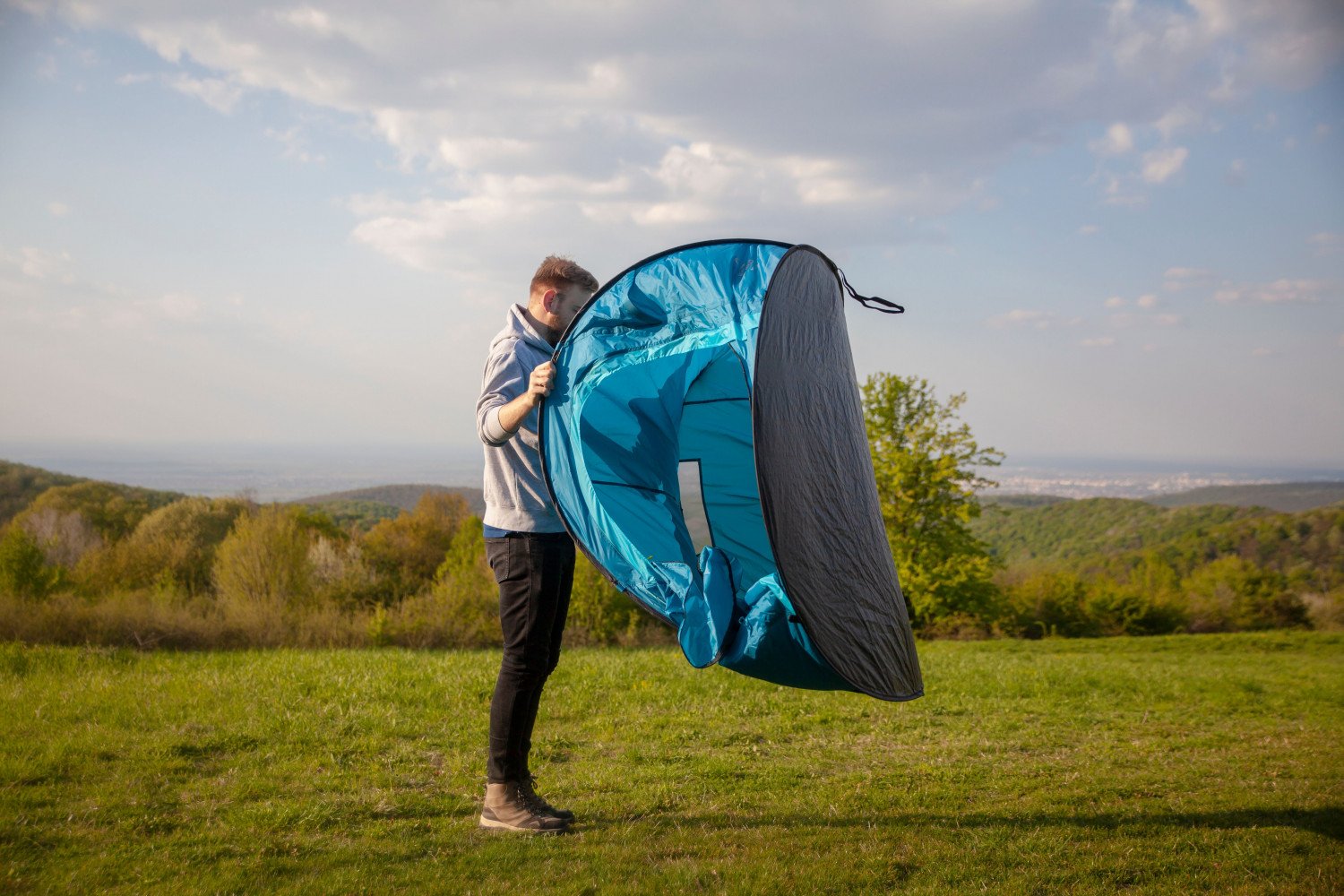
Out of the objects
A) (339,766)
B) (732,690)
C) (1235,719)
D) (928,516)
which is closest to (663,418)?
(339,766)

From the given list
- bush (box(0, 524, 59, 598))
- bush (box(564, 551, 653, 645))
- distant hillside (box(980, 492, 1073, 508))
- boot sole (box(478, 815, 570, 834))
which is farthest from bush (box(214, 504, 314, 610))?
distant hillside (box(980, 492, 1073, 508))

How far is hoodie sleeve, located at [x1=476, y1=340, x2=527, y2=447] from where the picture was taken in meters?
3.20

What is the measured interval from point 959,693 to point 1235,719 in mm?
2059

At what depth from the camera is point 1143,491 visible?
166 ft

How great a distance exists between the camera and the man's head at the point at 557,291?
11.5ft

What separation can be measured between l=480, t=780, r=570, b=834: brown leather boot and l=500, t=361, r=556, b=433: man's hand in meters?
1.47

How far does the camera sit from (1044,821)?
11.7 feet

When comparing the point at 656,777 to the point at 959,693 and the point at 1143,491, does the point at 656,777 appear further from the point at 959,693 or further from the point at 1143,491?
the point at 1143,491

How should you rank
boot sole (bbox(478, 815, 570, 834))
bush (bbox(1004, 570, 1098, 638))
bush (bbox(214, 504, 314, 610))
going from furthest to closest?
bush (bbox(1004, 570, 1098, 638)), bush (bbox(214, 504, 314, 610)), boot sole (bbox(478, 815, 570, 834))

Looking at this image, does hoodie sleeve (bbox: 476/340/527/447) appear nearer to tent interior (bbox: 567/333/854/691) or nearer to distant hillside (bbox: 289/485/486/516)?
tent interior (bbox: 567/333/854/691)

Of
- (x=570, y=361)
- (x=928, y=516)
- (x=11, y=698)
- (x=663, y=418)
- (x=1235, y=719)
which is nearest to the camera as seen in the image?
(x=570, y=361)

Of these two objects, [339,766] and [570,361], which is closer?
[570,361]

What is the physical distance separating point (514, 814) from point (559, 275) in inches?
88.4

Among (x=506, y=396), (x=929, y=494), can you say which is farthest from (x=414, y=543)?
(x=506, y=396)
